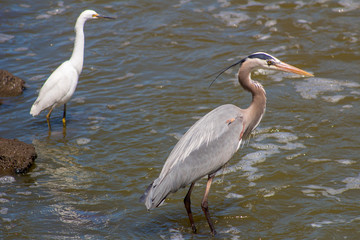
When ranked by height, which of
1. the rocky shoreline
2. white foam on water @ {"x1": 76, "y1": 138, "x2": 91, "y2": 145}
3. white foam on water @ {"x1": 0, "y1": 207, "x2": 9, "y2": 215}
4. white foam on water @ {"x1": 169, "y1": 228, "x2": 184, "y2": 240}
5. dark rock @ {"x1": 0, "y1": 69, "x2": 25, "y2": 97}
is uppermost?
dark rock @ {"x1": 0, "y1": 69, "x2": 25, "y2": 97}

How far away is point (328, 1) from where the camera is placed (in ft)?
37.4

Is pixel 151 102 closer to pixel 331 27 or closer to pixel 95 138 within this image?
pixel 95 138

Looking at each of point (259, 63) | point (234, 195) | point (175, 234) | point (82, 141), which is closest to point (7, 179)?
point (82, 141)

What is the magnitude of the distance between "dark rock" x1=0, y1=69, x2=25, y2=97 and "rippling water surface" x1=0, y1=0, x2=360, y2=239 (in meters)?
0.17

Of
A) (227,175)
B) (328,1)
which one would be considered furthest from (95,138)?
(328,1)

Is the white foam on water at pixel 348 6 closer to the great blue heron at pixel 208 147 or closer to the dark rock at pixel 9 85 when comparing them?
the great blue heron at pixel 208 147

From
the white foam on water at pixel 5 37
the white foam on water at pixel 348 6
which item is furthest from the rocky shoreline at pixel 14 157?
the white foam on water at pixel 348 6

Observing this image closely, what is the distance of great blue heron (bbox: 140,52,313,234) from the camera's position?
533cm

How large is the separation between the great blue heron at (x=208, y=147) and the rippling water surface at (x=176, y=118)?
508 mm

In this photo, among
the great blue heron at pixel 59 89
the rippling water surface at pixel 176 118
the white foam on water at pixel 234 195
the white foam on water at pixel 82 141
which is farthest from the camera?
the great blue heron at pixel 59 89

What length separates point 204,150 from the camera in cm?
546

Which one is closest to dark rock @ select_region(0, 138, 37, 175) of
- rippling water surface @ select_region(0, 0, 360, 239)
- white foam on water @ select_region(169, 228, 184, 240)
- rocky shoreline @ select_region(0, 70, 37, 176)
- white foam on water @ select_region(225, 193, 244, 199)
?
rocky shoreline @ select_region(0, 70, 37, 176)

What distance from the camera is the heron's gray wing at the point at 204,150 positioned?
17.6ft

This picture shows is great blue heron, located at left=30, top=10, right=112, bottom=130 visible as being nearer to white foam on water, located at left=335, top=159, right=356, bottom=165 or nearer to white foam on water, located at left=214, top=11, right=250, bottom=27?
white foam on water, located at left=214, top=11, right=250, bottom=27
